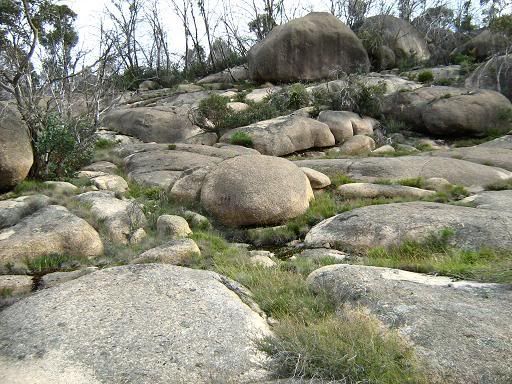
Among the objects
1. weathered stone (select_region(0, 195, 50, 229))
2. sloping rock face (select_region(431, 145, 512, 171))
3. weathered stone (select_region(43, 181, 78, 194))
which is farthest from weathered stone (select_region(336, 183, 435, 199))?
weathered stone (select_region(0, 195, 50, 229))

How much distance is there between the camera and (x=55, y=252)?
6.58 m

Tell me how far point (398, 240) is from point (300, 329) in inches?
139

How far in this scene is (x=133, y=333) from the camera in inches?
152

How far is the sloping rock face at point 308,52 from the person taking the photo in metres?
25.0

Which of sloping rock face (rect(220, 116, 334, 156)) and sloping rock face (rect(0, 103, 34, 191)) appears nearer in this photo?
sloping rock face (rect(0, 103, 34, 191))

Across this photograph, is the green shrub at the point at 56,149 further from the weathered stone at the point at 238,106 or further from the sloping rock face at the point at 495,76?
the sloping rock face at the point at 495,76

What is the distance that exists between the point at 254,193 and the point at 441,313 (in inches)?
Result: 208

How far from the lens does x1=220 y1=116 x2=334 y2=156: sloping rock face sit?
48.9 feet

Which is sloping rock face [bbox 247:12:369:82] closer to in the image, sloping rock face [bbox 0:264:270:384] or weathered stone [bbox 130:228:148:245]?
weathered stone [bbox 130:228:148:245]

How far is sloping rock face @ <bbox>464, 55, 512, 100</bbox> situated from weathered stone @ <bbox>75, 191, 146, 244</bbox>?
64.3ft

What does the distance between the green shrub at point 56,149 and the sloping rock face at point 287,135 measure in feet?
18.5

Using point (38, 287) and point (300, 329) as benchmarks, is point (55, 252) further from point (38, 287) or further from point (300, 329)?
point (300, 329)

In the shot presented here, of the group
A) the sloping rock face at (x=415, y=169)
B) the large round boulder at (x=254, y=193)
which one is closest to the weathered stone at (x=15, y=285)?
the large round boulder at (x=254, y=193)

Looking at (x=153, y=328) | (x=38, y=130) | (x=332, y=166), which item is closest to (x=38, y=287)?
(x=153, y=328)
